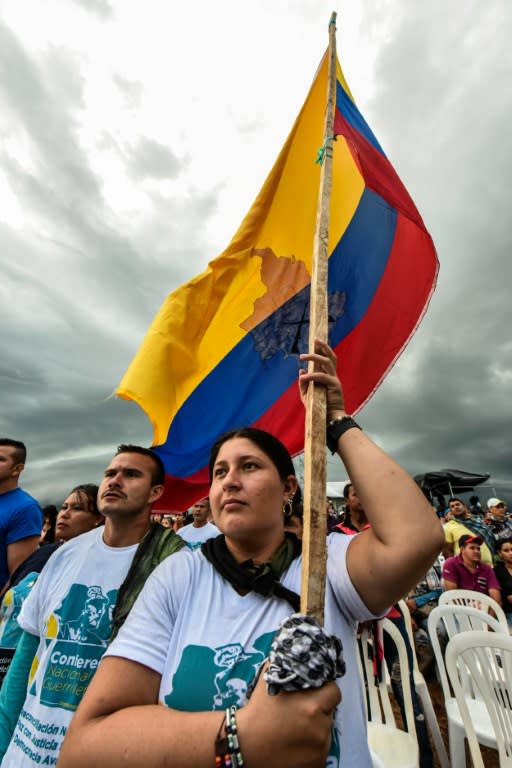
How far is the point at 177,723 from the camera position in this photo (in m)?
0.89

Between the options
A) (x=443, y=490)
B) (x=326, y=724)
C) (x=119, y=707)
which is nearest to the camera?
(x=326, y=724)

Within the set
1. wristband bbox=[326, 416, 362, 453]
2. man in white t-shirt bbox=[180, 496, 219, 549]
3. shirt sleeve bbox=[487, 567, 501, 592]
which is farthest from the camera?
shirt sleeve bbox=[487, 567, 501, 592]

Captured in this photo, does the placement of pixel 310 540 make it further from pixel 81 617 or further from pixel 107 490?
pixel 107 490

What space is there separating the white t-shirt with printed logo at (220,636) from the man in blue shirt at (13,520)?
2395 mm

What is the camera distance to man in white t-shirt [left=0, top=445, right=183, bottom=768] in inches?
64.9

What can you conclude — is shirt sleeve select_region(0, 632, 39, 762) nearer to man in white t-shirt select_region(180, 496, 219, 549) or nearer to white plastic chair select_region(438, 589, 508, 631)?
man in white t-shirt select_region(180, 496, 219, 549)

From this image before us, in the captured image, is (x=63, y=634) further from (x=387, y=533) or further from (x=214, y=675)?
(x=387, y=533)

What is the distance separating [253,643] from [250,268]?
2628 millimetres

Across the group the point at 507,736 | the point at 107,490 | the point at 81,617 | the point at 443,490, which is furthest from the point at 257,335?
the point at 443,490

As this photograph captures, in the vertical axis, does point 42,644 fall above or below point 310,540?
below

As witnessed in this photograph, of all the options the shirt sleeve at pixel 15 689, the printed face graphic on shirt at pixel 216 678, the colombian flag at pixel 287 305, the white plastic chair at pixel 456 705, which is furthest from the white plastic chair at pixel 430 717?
the shirt sleeve at pixel 15 689

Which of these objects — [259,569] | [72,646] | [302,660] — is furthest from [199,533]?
[302,660]

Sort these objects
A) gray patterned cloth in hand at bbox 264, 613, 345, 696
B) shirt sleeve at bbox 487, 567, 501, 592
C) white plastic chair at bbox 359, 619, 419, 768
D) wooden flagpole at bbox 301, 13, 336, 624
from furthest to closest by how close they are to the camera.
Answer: shirt sleeve at bbox 487, 567, 501, 592
white plastic chair at bbox 359, 619, 419, 768
wooden flagpole at bbox 301, 13, 336, 624
gray patterned cloth in hand at bbox 264, 613, 345, 696

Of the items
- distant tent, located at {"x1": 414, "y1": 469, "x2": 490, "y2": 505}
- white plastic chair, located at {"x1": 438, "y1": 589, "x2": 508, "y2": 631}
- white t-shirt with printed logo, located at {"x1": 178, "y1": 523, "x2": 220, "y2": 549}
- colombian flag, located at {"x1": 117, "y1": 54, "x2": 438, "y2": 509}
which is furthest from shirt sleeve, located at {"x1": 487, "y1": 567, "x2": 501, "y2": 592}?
distant tent, located at {"x1": 414, "y1": 469, "x2": 490, "y2": 505}
